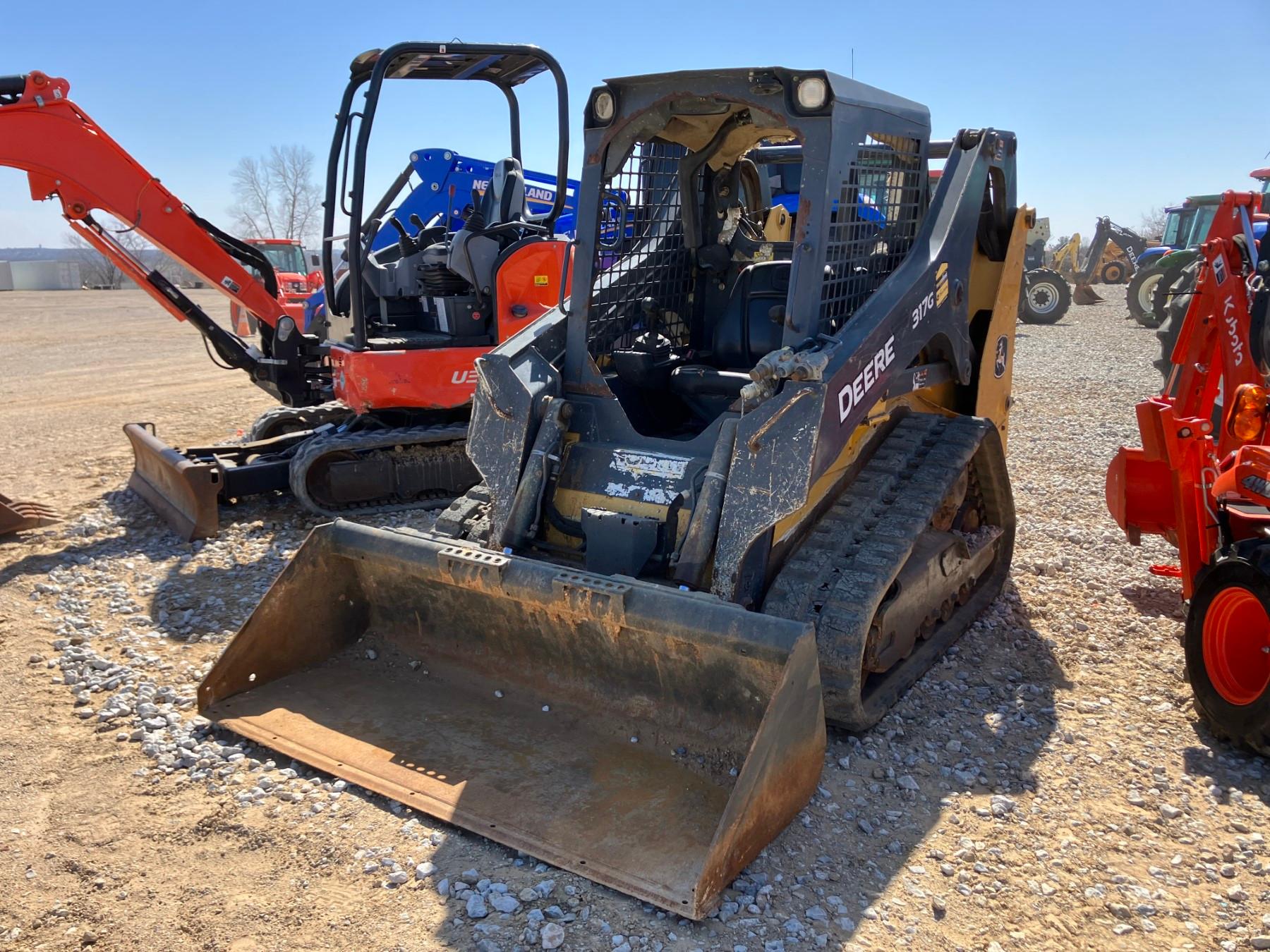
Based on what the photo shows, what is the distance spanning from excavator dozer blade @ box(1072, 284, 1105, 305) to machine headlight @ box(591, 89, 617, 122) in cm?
2418

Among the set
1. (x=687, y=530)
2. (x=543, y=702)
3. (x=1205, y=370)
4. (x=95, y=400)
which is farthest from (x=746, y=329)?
(x=95, y=400)

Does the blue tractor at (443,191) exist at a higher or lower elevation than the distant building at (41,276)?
higher

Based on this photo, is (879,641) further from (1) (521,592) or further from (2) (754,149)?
(2) (754,149)

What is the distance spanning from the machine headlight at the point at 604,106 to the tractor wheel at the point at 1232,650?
2847mm

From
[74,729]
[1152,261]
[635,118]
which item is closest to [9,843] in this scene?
[74,729]

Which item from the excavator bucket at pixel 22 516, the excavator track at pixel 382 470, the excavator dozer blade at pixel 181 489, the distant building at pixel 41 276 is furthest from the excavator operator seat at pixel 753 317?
the distant building at pixel 41 276

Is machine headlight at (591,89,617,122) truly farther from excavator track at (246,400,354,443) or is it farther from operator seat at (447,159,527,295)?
excavator track at (246,400,354,443)

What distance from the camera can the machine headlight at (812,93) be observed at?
3.54 metres

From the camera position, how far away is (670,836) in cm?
288

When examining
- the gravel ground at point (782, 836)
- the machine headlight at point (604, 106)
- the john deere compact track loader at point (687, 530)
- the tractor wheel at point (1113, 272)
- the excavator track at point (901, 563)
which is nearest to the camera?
the gravel ground at point (782, 836)

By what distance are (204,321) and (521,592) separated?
5054 mm

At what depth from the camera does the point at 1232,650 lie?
3713 millimetres

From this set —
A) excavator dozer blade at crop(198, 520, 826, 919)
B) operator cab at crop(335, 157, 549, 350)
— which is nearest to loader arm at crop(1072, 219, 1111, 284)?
operator cab at crop(335, 157, 549, 350)

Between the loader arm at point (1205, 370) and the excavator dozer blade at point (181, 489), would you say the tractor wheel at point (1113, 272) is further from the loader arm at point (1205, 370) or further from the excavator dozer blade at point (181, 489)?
the excavator dozer blade at point (181, 489)
